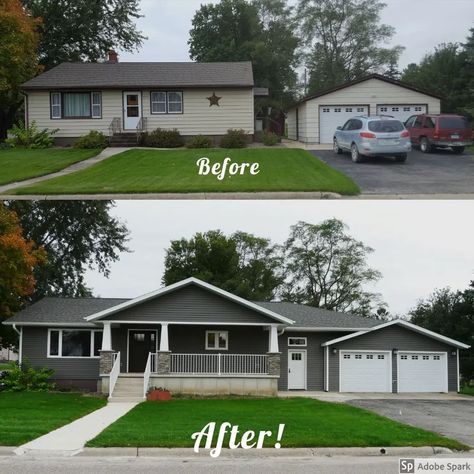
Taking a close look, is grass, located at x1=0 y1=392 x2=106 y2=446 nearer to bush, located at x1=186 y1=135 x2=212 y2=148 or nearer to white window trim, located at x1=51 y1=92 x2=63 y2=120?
bush, located at x1=186 y1=135 x2=212 y2=148

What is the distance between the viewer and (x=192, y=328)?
29.1m

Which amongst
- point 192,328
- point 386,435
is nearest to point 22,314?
point 192,328

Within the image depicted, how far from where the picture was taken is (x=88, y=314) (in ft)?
97.0

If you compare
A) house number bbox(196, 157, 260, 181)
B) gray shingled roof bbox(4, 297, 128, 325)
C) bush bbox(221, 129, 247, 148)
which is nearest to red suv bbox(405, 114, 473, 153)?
bush bbox(221, 129, 247, 148)

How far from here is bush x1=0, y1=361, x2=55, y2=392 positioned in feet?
86.1

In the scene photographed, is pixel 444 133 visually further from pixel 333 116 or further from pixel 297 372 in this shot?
pixel 297 372

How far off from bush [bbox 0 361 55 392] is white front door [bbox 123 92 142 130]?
11169 mm

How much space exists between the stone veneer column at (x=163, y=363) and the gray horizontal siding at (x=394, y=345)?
22.7 feet

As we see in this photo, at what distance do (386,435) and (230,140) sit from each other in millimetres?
17586

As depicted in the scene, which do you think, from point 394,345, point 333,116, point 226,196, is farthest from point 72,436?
point 333,116

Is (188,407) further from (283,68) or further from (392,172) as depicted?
(283,68)

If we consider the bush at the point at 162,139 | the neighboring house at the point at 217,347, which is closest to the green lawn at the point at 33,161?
the bush at the point at 162,139

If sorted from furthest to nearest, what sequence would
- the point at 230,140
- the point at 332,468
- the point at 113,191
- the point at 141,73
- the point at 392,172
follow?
the point at 141,73
the point at 230,140
the point at 392,172
the point at 113,191
the point at 332,468

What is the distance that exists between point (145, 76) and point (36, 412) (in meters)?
19.1
